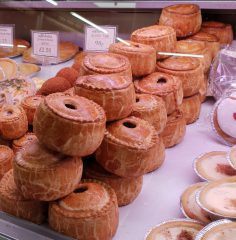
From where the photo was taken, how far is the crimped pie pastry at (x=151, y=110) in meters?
1.32

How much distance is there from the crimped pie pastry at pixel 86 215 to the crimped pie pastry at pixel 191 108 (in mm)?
775

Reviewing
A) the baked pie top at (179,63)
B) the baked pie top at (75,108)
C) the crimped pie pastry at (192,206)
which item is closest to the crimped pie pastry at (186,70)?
the baked pie top at (179,63)

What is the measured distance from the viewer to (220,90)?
1884 millimetres

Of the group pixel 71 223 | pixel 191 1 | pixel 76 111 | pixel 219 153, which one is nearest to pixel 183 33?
pixel 191 1

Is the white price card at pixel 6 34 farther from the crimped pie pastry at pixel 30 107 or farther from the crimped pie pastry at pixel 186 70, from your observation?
the crimped pie pastry at pixel 186 70

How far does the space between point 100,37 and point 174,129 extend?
2.18 feet

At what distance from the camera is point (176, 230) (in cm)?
108

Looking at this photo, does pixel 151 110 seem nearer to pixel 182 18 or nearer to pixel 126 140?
pixel 126 140

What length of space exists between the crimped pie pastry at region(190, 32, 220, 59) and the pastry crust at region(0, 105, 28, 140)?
0.94 m

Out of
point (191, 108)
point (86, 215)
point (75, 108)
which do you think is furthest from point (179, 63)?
point (86, 215)

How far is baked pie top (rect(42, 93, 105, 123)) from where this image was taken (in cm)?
95

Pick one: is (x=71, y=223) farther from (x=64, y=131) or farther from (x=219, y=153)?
(x=219, y=153)

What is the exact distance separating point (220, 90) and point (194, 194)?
2.57 feet

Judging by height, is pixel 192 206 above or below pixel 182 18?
below
